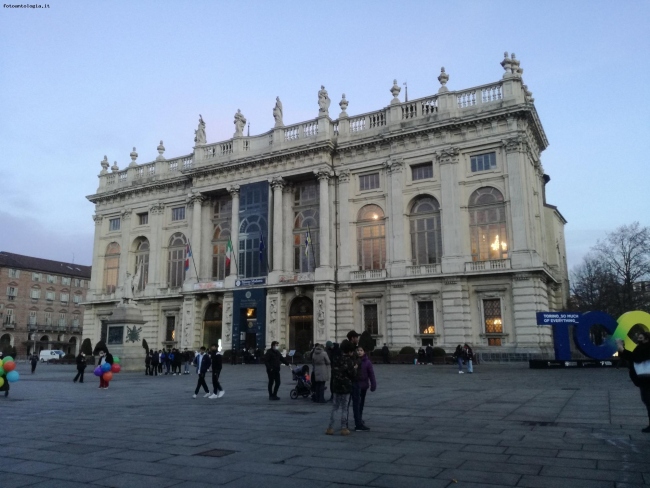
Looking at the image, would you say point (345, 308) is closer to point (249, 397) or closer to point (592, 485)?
point (249, 397)

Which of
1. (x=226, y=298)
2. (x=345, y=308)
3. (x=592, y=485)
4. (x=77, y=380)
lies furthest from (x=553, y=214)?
(x=592, y=485)

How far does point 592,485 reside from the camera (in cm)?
574

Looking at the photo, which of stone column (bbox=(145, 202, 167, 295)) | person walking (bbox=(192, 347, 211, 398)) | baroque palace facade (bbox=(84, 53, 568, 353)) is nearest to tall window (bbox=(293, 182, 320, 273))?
baroque palace facade (bbox=(84, 53, 568, 353))

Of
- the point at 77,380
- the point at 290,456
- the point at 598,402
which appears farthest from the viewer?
the point at 77,380

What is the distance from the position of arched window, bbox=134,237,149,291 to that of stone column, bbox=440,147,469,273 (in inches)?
1171

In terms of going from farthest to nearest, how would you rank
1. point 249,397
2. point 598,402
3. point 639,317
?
point 639,317 → point 249,397 → point 598,402

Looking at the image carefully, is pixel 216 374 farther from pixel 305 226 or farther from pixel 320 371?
pixel 305 226

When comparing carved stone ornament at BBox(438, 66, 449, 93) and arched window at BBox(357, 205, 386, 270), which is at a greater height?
carved stone ornament at BBox(438, 66, 449, 93)

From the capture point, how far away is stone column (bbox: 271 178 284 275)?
41688mm

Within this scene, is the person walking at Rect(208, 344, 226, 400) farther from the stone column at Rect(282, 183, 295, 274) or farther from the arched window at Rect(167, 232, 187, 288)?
the arched window at Rect(167, 232, 187, 288)

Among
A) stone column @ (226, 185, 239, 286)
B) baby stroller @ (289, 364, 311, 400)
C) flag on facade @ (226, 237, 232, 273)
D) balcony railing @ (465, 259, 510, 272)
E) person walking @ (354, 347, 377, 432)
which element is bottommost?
baby stroller @ (289, 364, 311, 400)

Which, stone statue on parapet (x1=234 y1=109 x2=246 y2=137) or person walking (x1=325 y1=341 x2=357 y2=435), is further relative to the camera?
stone statue on parapet (x1=234 y1=109 x2=246 y2=137)

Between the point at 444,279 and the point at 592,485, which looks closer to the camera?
the point at 592,485

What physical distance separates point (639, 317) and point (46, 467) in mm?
23674
